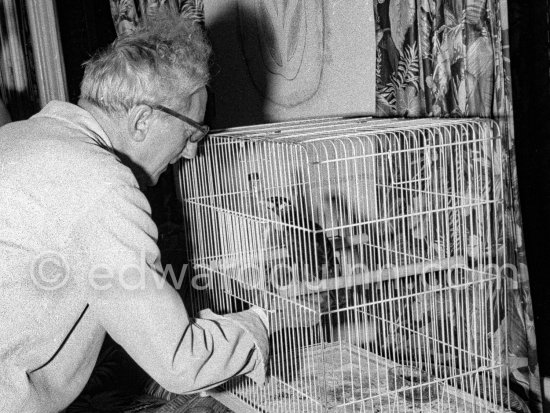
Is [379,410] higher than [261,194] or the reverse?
the reverse

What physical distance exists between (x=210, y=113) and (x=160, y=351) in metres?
1.91

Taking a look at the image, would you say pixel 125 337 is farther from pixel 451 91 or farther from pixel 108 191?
pixel 451 91

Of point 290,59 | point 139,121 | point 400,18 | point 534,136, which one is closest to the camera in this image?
point 139,121

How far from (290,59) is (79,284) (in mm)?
1481

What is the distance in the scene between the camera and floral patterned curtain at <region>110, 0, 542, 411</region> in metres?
1.69

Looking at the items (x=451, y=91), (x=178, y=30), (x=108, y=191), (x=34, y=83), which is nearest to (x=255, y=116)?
(x=34, y=83)

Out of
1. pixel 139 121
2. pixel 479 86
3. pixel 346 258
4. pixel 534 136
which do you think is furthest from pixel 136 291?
pixel 534 136

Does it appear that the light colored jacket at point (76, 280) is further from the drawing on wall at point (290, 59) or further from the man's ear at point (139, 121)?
the drawing on wall at point (290, 59)

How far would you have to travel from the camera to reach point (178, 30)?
141 cm

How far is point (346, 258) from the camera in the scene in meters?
1.68

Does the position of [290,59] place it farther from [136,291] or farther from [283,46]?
[136,291]

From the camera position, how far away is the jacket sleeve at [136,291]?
Result: 3.66ft

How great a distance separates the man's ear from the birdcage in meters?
0.23

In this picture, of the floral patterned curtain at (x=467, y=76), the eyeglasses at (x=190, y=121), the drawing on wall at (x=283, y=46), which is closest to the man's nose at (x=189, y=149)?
the eyeglasses at (x=190, y=121)
